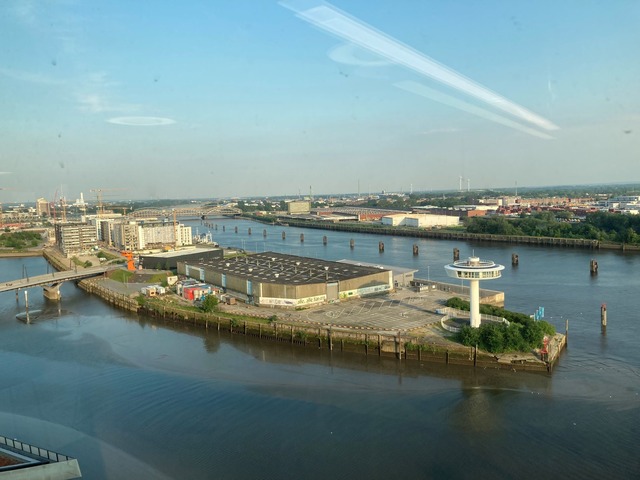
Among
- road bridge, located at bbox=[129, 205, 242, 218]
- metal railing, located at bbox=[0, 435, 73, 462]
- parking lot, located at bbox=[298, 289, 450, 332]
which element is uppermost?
road bridge, located at bbox=[129, 205, 242, 218]

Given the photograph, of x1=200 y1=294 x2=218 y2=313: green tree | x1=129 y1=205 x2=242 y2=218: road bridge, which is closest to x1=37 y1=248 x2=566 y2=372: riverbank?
x1=200 y1=294 x2=218 y2=313: green tree

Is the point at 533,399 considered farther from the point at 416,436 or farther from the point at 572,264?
the point at 572,264

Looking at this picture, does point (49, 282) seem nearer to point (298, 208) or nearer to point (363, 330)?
point (363, 330)

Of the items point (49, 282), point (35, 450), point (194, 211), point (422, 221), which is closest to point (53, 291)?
point (49, 282)

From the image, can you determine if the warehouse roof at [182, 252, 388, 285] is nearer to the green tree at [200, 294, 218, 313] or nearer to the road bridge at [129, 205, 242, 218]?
the green tree at [200, 294, 218, 313]

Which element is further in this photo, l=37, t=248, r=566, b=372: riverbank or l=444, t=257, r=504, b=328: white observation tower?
l=444, t=257, r=504, b=328: white observation tower

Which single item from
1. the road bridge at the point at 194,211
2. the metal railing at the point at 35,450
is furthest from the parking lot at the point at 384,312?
the road bridge at the point at 194,211
